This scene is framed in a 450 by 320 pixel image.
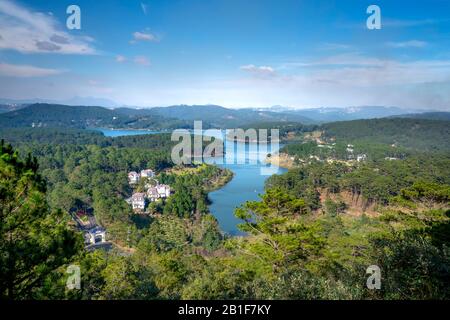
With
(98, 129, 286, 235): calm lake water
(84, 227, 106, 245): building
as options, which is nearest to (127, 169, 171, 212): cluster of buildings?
(98, 129, 286, 235): calm lake water

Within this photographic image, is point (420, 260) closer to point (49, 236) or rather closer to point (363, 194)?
point (49, 236)

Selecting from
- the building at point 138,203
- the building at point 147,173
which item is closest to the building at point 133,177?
the building at point 147,173

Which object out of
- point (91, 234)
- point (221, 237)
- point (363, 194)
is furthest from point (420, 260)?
point (363, 194)

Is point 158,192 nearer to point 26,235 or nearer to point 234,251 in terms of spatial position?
point 234,251

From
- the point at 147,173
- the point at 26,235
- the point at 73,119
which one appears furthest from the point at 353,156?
the point at 73,119
